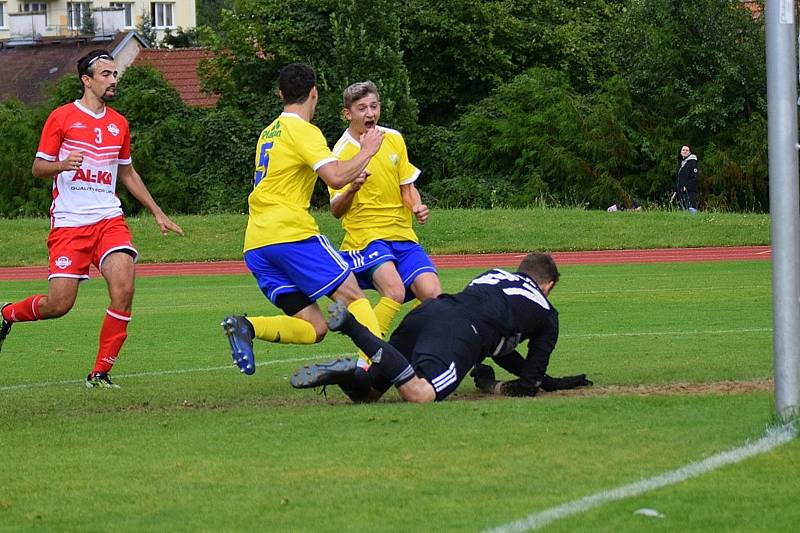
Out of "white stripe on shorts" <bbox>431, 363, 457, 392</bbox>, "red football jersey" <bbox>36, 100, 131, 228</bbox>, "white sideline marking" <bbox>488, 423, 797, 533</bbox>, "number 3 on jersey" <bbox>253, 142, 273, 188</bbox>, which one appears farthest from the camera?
"red football jersey" <bbox>36, 100, 131, 228</bbox>

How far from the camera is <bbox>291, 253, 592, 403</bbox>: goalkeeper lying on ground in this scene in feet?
27.0

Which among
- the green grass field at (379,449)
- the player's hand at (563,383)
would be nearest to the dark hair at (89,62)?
the green grass field at (379,449)

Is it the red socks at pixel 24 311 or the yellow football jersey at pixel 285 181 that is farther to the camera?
the red socks at pixel 24 311

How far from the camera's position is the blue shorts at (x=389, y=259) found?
33.2 ft

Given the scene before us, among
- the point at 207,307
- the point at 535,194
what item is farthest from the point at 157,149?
the point at 207,307

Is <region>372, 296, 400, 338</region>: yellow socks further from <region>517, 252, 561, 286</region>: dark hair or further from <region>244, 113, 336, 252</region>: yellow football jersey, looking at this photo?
<region>517, 252, 561, 286</region>: dark hair

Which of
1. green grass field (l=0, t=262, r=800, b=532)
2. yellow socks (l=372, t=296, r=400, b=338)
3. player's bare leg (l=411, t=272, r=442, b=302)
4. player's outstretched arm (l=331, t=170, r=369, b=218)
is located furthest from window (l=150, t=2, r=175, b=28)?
yellow socks (l=372, t=296, r=400, b=338)

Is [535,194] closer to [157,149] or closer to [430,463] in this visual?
[157,149]

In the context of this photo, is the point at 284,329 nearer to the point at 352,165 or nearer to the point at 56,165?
the point at 352,165

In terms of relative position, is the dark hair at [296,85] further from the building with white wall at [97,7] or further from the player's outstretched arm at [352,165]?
the building with white wall at [97,7]

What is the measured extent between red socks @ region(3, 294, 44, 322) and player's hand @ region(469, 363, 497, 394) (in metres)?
3.30

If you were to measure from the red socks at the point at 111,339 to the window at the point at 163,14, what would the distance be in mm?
99001

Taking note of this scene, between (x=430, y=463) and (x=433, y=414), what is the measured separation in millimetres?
1293

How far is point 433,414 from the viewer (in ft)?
25.2
